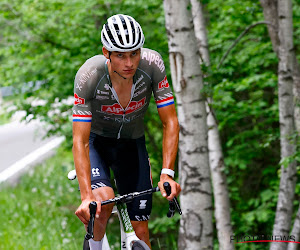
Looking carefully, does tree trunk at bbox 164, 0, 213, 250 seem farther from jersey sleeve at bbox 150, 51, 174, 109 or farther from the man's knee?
the man's knee

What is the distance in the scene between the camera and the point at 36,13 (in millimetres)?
8633

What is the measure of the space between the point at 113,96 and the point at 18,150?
41.3 ft

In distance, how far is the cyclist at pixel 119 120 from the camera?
3.44 meters

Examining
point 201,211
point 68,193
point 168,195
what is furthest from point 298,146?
point 68,193

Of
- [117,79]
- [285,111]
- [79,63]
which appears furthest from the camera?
[79,63]

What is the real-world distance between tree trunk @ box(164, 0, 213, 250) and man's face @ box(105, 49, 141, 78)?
8.54 feet

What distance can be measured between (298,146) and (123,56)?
4.29 metres

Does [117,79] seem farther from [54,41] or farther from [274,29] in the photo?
[54,41]

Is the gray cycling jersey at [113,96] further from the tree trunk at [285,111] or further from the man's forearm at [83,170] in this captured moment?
the tree trunk at [285,111]

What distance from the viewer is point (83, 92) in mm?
3586

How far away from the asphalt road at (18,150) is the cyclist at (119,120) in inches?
301

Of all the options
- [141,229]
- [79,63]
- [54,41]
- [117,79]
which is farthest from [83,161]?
[54,41]

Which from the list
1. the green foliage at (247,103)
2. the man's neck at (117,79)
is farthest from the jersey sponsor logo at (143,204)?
the green foliage at (247,103)

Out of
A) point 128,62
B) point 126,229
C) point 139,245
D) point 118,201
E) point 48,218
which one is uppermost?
point 128,62
